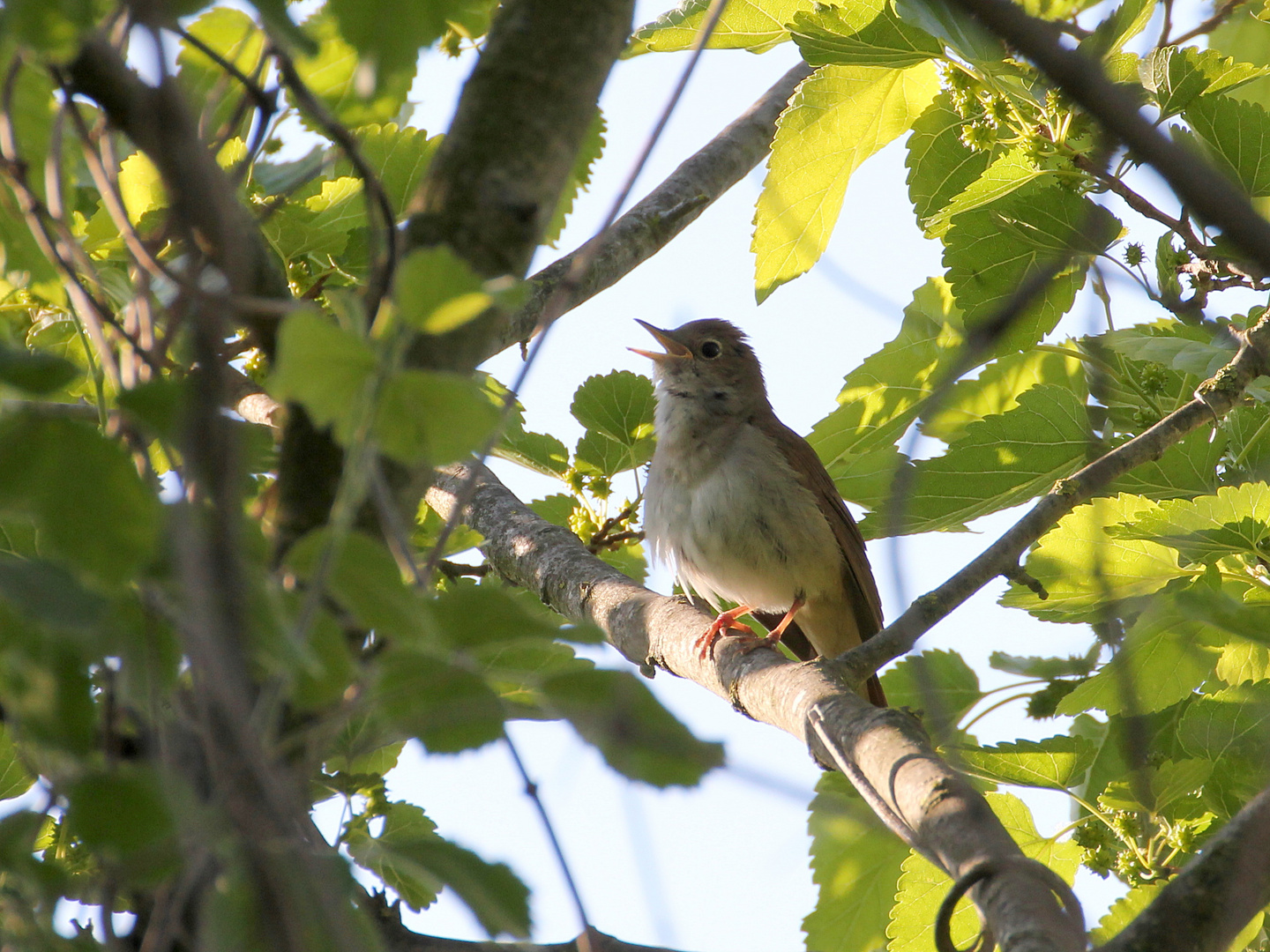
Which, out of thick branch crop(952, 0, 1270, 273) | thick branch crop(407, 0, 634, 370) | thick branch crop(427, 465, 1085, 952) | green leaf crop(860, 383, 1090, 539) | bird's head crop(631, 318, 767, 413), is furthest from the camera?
bird's head crop(631, 318, 767, 413)

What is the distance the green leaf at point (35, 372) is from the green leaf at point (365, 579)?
0.24 m

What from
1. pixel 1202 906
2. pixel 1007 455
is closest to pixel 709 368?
pixel 1007 455

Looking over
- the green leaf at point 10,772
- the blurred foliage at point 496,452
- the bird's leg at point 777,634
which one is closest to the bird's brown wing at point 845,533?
the bird's leg at point 777,634

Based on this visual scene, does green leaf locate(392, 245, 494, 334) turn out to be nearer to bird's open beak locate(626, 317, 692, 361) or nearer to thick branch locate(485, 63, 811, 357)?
thick branch locate(485, 63, 811, 357)

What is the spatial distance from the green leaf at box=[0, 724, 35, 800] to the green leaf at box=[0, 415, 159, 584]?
58.3 inches

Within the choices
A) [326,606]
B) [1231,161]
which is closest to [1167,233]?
Result: [1231,161]

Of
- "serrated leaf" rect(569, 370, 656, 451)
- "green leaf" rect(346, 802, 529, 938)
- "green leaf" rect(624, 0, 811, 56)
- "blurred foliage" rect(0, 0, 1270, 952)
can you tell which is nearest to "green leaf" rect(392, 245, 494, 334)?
"blurred foliage" rect(0, 0, 1270, 952)

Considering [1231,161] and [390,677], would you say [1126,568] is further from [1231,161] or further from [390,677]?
[390,677]

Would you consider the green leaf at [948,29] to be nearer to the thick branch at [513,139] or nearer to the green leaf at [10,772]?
the thick branch at [513,139]

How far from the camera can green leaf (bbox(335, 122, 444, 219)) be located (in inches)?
136

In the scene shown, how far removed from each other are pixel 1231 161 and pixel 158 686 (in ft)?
10.2

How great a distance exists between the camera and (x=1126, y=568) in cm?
308

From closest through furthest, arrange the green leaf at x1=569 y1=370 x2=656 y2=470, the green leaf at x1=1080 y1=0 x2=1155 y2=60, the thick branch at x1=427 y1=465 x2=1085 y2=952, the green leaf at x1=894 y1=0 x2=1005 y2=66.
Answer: the thick branch at x1=427 y1=465 x2=1085 y2=952, the green leaf at x1=894 y1=0 x2=1005 y2=66, the green leaf at x1=1080 y1=0 x2=1155 y2=60, the green leaf at x1=569 y1=370 x2=656 y2=470

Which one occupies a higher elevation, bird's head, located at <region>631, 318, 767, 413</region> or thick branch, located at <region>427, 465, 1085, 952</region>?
bird's head, located at <region>631, 318, 767, 413</region>
